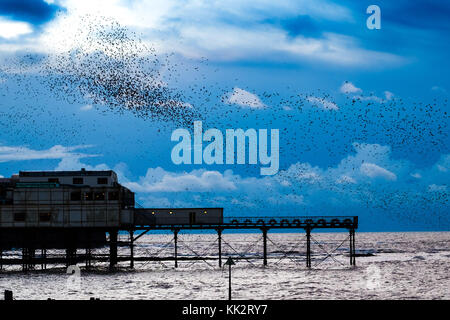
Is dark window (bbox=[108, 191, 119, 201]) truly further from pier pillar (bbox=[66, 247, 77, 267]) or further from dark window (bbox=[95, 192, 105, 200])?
pier pillar (bbox=[66, 247, 77, 267])

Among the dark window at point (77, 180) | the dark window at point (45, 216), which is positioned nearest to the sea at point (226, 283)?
the dark window at point (45, 216)

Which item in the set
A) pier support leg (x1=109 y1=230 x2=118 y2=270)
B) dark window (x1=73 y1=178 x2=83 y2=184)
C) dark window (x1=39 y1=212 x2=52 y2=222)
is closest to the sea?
pier support leg (x1=109 y1=230 x2=118 y2=270)

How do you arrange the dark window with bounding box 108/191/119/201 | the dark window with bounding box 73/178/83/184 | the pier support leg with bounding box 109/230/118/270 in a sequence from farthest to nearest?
the dark window with bounding box 73/178/83/184, the pier support leg with bounding box 109/230/118/270, the dark window with bounding box 108/191/119/201

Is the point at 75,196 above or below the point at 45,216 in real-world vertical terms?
above

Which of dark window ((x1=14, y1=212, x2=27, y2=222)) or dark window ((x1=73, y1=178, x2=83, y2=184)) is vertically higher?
dark window ((x1=73, y1=178, x2=83, y2=184))

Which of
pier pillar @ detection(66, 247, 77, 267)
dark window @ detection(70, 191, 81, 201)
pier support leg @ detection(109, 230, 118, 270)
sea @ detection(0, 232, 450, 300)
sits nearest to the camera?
sea @ detection(0, 232, 450, 300)

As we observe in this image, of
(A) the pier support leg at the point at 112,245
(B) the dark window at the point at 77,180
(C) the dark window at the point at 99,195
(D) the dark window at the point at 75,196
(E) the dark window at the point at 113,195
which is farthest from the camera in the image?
(B) the dark window at the point at 77,180

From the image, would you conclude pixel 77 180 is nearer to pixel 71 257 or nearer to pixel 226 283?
pixel 71 257

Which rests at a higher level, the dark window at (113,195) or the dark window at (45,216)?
the dark window at (113,195)

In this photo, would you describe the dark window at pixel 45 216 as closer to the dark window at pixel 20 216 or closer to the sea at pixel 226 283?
the dark window at pixel 20 216

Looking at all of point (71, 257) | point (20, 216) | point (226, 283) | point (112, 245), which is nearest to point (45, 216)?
point (20, 216)

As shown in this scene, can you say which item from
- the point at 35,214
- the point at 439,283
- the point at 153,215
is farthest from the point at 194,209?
the point at 439,283
